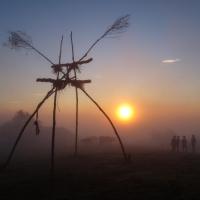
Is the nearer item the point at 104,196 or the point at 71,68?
the point at 104,196

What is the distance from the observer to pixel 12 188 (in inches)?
776

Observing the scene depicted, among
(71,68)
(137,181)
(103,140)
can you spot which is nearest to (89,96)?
(71,68)

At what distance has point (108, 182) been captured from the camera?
62.8ft

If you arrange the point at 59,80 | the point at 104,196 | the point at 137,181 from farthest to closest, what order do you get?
the point at 59,80 < the point at 137,181 < the point at 104,196

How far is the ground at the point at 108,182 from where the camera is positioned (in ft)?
53.7

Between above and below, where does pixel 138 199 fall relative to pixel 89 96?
below

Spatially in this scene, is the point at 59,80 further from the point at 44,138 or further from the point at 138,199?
the point at 44,138

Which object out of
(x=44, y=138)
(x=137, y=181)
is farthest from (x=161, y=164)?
(x=44, y=138)

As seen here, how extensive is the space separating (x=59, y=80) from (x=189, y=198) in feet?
41.3

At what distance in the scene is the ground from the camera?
16375 millimetres

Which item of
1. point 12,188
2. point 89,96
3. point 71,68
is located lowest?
point 12,188

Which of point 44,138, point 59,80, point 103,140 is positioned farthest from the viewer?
point 44,138

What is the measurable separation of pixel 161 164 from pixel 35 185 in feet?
32.3

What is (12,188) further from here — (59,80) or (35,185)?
(59,80)
